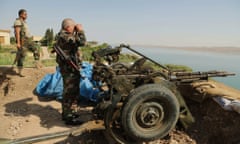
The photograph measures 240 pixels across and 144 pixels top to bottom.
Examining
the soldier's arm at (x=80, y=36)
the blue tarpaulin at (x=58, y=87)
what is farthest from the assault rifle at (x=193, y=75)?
the blue tarpaulin at (x=58, y=87)

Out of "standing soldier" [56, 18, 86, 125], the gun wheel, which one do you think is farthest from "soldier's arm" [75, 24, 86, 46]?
the gun wheel

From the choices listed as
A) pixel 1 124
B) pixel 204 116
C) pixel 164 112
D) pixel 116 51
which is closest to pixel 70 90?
pixel 116 51

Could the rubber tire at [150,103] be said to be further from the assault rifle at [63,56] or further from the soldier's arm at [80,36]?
the assault rifle at [63,56]

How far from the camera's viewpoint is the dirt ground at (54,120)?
3736 mm

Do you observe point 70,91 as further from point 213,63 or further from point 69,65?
point 213,63

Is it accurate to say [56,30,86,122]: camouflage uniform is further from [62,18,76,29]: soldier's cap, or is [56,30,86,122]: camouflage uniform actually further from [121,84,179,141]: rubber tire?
[121,84,179,141]: rubber tire

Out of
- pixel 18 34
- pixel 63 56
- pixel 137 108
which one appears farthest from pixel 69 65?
pixel 18 34

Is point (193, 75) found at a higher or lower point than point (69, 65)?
lower

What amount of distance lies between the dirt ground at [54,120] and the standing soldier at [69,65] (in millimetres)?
282

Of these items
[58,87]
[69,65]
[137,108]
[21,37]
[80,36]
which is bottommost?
[58,87]

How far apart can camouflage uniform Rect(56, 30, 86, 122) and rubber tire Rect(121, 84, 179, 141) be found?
4.76 ft

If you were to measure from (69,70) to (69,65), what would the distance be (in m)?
0.10

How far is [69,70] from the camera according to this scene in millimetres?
4371

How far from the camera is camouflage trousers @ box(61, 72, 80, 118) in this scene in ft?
14.5
